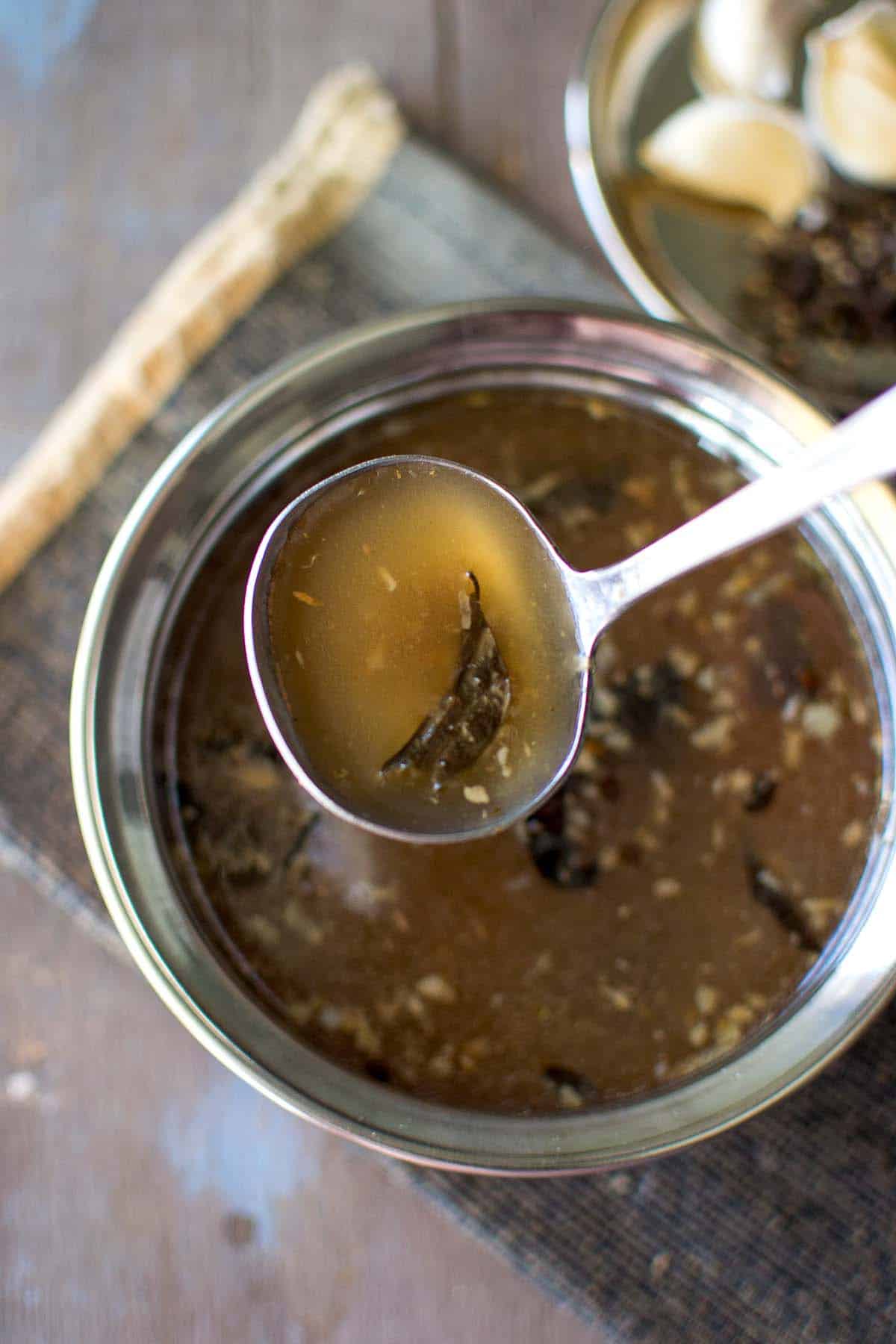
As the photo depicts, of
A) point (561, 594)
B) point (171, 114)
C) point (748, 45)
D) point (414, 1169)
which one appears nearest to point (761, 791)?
point (561, 594)

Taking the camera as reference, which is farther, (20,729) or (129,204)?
(129,204)

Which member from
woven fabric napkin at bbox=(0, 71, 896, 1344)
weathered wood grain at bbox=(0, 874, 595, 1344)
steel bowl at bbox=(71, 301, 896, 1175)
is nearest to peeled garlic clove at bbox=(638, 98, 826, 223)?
woven fabric napkin at bbox=(0, 71, 896, 1344)

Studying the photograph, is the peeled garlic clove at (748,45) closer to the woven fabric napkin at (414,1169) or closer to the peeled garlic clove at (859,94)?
the peeled garlic clove at (859,94)

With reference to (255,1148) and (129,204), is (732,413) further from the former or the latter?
(255,1148)

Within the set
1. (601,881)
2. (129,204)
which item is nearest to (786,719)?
(601,881)

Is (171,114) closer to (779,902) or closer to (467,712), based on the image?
(467,712)

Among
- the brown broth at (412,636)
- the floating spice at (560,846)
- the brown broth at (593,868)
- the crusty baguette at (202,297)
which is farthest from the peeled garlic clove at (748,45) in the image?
the floating spice at (560,846)
